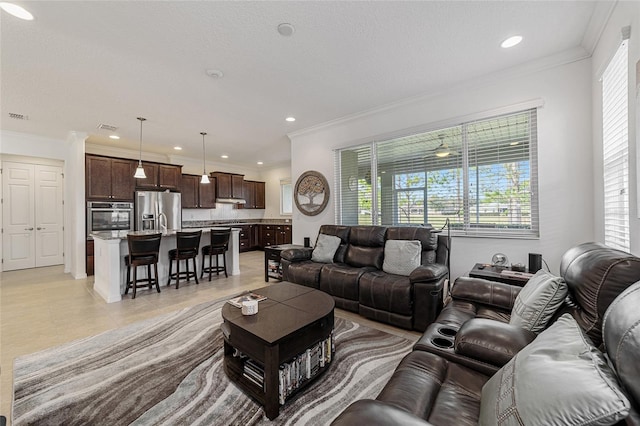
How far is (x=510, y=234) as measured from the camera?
3064 mm

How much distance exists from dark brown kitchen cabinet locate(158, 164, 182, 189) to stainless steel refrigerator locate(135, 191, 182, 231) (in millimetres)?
253

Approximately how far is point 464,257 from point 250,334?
2878 millimetres

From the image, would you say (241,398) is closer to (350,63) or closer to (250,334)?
(250,334)

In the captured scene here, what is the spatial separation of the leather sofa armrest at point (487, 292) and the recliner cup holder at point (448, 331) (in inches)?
22.8

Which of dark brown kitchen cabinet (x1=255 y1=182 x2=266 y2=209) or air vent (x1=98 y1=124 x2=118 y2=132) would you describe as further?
dark brown kitchen cabinet (x1=255 y1=182 x2=266 y2=209)

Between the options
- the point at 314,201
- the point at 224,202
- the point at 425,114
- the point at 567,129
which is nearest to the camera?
the point at 567,129

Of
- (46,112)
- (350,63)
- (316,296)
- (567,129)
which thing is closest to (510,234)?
(567,129)

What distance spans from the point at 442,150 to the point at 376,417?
3488 millimetres

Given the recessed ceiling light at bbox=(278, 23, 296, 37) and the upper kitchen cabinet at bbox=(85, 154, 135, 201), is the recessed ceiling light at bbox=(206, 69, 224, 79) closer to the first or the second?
the recessed ceiling light at bbox=(278, 23, 296, 37)

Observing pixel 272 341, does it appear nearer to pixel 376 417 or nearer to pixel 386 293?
pixel 376 417

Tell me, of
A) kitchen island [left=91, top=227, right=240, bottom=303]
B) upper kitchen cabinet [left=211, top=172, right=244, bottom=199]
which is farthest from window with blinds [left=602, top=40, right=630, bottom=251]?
upper kitchen cabinet [left=211, top=172, right=244, bottom=199]

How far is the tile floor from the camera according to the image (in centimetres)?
254

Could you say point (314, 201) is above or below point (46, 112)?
below

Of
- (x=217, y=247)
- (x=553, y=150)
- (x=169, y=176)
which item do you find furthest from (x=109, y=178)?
(x=553, y=150)
